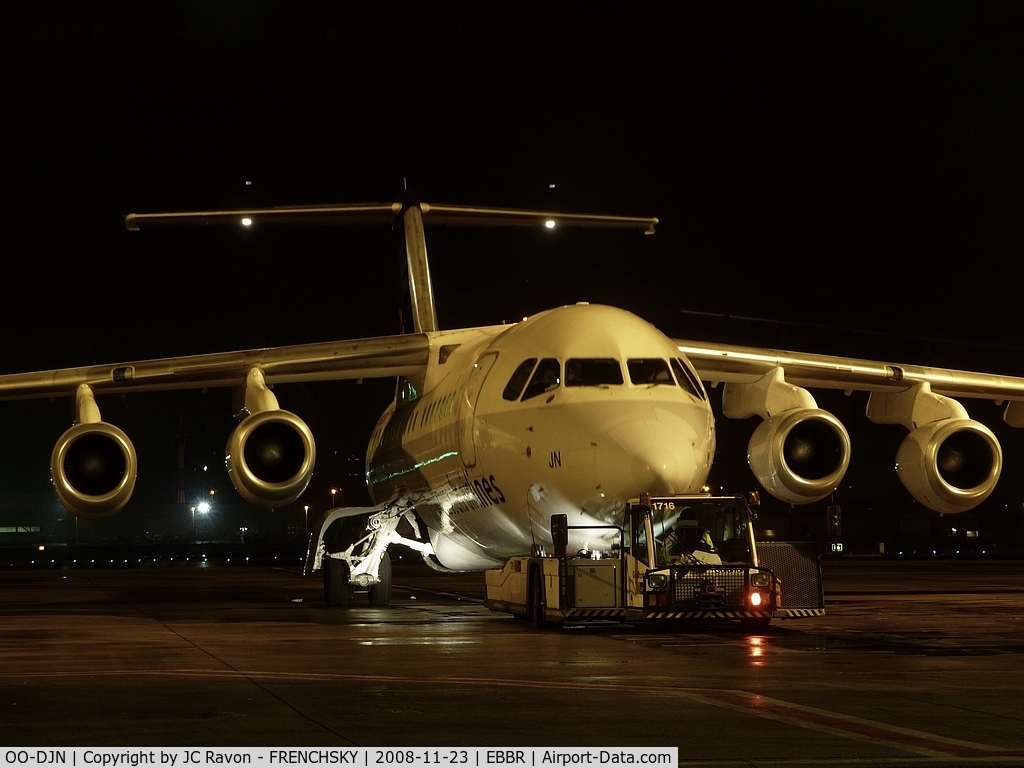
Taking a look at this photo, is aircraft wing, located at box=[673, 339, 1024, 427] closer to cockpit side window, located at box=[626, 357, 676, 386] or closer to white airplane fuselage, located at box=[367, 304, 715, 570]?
white airplane fuselage, located at box=[367, 304, 715, 570]

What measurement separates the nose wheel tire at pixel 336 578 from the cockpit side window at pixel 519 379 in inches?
244

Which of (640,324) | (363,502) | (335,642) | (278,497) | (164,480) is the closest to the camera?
(335,642)

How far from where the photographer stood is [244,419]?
1916 centimetres

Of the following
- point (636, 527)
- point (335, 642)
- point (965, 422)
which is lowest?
point (335, 642)

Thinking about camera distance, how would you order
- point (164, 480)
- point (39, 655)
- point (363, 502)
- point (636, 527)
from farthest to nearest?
point (164, 480), point (363, 502), point (636, 527), point (39, 655)

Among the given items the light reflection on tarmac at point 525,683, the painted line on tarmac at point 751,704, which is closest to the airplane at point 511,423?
the light reflection on tarmac at point 525,683

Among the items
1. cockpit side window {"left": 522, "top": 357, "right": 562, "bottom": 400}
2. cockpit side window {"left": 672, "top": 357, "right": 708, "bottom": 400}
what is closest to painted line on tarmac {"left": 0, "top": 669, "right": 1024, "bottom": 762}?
cockpit side window {"left": 522, "top": 357, "right": 562, "bottom": 400}

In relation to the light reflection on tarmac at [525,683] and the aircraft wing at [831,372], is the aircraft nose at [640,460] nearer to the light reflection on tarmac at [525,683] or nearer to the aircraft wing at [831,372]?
the light reflection on tarmac at [525,683]

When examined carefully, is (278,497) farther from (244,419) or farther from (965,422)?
(965,422)

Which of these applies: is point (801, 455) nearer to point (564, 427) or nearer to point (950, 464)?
point (950, 464)

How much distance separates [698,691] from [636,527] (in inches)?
223

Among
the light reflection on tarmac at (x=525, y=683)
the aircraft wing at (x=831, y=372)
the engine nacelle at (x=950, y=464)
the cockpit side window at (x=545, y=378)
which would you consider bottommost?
the light reflection on tarmac at (x=525, y=683)

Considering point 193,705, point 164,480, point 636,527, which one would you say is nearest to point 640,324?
point 636,527

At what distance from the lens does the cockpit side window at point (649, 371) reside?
16312mm
